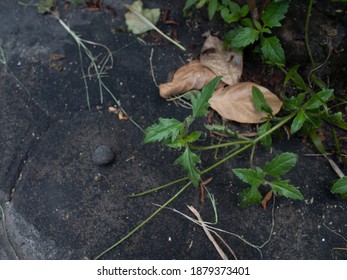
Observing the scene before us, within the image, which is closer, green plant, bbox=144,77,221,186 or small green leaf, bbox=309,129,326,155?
green plant, bbox=144,77,221,186

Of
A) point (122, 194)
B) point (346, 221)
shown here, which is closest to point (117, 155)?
point (122, 194)

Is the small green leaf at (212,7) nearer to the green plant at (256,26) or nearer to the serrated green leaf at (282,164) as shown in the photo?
the green plant at (256,26)

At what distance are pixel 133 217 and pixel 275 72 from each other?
865 millimetres

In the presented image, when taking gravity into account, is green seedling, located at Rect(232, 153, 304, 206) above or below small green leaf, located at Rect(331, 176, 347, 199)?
above

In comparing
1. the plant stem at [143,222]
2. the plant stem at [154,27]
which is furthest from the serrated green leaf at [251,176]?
the plant stem at [154,27]

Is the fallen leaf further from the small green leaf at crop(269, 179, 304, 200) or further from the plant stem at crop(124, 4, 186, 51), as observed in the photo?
Result: the small green leaf at crop(269, 179, 304, 200)

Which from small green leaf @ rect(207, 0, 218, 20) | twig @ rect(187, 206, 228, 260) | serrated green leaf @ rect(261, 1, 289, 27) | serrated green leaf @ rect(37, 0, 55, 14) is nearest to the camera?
twig @ rect(187, 206, 228, 260)

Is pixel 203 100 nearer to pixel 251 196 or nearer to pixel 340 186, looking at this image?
pixel 251 196

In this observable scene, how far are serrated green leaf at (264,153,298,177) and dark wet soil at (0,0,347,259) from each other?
18cm

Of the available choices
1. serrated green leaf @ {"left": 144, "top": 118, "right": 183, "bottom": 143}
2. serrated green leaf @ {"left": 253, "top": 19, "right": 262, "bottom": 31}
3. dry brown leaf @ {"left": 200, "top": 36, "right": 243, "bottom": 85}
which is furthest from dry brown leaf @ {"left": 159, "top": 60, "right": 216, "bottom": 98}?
serrated green leaf @ {"left": 144, "top": 118, "right": 183, "bottom": 143}

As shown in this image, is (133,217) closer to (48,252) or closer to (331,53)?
(48,252)

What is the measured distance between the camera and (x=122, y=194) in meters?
1.77

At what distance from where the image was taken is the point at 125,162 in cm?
183

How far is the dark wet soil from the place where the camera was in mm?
1694
